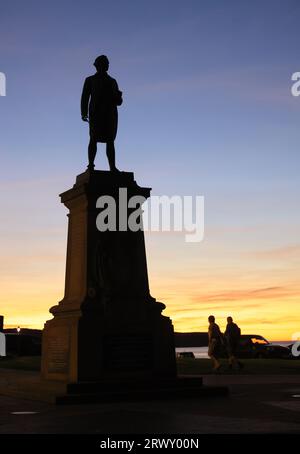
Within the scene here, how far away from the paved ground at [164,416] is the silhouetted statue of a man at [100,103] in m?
6.21

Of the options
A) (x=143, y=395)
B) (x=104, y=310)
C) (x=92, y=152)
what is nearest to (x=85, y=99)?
(x=92, y=152)

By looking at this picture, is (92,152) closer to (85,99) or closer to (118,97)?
(85,99)

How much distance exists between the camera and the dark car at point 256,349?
43.7 meters

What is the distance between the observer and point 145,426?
398 inches

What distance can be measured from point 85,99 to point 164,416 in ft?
28.4

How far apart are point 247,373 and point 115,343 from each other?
32.2ft

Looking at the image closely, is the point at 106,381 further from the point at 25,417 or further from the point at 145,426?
the point at 145,426

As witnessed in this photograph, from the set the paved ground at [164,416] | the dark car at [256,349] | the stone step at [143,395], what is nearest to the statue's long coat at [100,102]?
the stone step at [143,395]

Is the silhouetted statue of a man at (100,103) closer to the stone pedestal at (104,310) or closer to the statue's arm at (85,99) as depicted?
the statue's arm at (85,99)

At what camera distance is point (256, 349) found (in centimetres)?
4397

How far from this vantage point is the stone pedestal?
48.8 ft

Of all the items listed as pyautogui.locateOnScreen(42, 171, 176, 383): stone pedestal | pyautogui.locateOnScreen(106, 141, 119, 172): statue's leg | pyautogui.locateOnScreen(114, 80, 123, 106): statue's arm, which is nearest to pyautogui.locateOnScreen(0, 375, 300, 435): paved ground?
pyautogui.locateOnScreen(42, 171, 176, 383): stone pedestal

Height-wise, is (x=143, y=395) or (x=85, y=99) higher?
(x=85, y=99)
